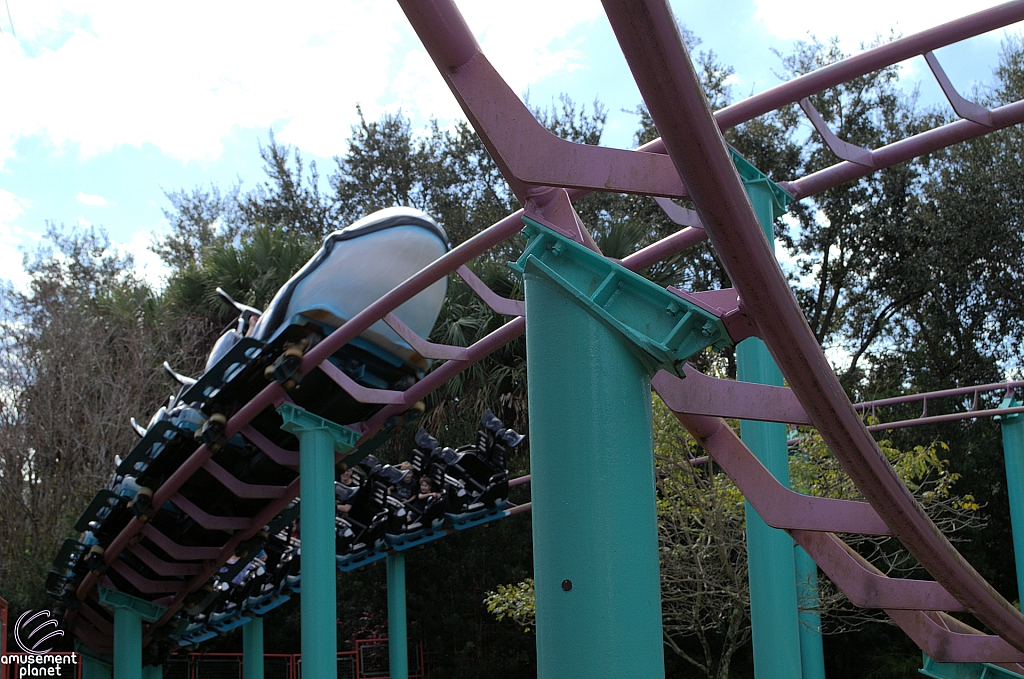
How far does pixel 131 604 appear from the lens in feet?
33.3

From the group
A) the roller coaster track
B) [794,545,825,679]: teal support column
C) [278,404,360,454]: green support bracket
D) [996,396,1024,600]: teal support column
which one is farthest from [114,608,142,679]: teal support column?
[996,396,1024,600]: teal support column

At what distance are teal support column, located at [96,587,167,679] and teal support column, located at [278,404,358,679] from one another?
10.6 ft

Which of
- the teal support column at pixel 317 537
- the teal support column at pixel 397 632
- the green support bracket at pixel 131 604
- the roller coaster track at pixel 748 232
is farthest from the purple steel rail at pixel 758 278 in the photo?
the green support bracket at pixel 131 604

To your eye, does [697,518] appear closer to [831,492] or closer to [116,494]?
[831,492]

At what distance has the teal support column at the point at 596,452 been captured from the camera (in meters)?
2.70

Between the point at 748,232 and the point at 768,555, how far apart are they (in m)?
2.55

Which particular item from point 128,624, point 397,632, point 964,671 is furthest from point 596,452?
point 128,624

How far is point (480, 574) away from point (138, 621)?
263 inches

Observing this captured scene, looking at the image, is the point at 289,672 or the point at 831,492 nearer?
the point at 831,492

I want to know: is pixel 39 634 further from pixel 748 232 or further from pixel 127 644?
pixel 748 232

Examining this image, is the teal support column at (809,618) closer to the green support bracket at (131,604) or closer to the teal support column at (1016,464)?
the teal support column at (1016,464)

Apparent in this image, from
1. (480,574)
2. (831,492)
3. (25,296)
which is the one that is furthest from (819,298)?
(25,296)

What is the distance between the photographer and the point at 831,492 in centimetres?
1016

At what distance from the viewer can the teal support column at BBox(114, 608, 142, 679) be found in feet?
32.1
